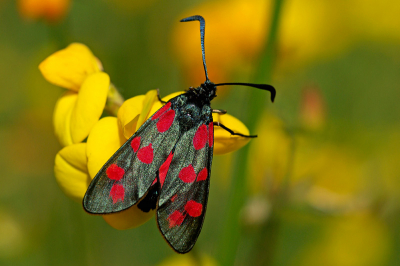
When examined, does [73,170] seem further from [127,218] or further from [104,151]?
[127,218]

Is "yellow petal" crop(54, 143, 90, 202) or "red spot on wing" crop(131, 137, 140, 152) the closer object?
"yellow petal" crop(54, 143, 90, 202)

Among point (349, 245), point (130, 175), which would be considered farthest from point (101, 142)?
point (349, 245)

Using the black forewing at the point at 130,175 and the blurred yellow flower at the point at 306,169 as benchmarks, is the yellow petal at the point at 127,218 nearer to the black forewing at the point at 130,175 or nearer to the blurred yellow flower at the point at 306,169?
the black forewing at the point at 130,175

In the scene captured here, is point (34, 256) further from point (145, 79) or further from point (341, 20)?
point (341, 20)

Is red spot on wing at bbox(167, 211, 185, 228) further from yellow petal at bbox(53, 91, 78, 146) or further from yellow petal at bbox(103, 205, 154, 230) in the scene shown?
yellow petal at bbox(53, 91, 78, 146)

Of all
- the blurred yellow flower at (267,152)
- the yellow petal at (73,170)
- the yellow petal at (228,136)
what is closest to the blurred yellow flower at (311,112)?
the blurred yellow flower at (267,152)

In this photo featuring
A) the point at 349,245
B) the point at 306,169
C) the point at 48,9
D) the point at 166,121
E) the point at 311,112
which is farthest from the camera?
the point at 349,245

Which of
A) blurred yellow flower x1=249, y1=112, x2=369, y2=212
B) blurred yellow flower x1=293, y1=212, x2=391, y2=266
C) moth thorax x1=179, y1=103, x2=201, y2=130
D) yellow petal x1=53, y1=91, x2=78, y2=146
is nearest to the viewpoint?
yellow petal x1=53, y1=91, x2=78, y2=146

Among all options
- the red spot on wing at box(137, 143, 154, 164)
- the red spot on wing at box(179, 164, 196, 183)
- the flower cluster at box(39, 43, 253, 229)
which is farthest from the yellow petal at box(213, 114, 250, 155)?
the red spot on wing at box(137, 143, 154, 164)
